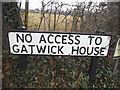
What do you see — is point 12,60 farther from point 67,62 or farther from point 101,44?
point 101,44

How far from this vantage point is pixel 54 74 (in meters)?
2.51

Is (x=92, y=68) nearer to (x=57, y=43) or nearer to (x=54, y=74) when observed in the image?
(x=54, y=74)

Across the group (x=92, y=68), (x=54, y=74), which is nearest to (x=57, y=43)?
(x=54, y=74)

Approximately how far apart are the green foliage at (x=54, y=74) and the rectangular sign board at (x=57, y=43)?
2.03 feet

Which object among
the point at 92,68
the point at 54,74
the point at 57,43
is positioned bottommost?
the point at 54,74

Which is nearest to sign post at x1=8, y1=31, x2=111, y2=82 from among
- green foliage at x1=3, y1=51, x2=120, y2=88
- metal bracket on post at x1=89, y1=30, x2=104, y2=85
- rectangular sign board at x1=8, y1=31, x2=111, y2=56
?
rectangular sign board at x1=8, y1=31, x2=111, y2=56

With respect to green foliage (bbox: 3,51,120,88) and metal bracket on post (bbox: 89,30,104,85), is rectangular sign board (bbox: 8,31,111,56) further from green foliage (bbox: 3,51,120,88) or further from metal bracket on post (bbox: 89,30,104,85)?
green foliage (bbox: 3,51,120,88)

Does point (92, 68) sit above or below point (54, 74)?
above

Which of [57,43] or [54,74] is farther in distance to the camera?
[54,74]

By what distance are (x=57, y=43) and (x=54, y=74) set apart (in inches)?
32.5

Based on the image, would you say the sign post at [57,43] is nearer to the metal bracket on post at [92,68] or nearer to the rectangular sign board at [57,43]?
the rectangular sign board at [57,43]

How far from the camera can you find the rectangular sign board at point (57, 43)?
1.97 m

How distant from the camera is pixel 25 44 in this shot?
200 centimetres

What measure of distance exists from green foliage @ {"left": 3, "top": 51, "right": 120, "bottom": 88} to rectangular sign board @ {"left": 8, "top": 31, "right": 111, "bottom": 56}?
0.62 m
